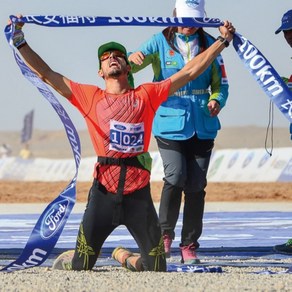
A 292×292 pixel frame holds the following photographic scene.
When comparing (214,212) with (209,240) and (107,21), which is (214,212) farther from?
(107,21)

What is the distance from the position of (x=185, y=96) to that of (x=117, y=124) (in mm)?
1168

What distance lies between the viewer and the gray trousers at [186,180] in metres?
8.50

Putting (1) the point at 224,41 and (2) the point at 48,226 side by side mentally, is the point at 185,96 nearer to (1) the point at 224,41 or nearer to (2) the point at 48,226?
(1) the point at 224,41

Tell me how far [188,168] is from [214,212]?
7759 millimetres

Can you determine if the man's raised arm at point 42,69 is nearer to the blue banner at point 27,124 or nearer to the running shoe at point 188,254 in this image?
the running shoe at point 188,254

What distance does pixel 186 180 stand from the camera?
28.4 ft

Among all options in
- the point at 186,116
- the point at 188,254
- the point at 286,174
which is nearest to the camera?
the point at 186,116

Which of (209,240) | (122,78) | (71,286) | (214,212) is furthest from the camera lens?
(214,212)

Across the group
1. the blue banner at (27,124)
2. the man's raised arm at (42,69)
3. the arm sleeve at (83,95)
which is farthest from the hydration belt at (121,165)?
the blue banner at (27,124)

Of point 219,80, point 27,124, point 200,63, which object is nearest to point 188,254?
point 219,80

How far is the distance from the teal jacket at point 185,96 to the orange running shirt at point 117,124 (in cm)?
88

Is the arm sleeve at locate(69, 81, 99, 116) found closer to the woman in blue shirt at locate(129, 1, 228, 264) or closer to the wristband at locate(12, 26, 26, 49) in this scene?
the wristband at locate(12, 26, 26, 49)

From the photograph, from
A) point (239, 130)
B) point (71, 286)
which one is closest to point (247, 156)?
point (71, 286)

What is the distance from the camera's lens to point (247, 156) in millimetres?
30469
